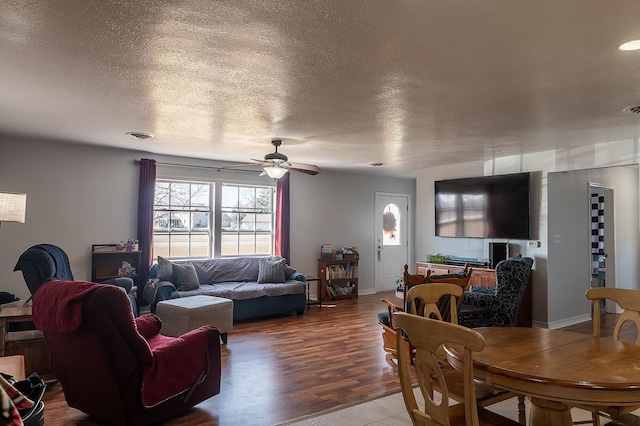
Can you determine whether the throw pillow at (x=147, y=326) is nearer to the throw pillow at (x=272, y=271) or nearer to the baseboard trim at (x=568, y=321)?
the throw pillow at (x=272, y=271)

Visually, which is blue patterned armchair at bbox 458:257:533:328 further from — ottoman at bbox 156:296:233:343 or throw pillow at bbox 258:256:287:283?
throw pillow at bbox 258:256:287:283

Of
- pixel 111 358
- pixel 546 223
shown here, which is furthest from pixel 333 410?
pixel 546 223

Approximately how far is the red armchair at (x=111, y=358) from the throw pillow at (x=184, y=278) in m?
2.80

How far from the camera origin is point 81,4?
6.51ft

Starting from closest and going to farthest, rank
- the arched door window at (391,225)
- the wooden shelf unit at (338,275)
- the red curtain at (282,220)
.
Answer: the red curtain at (282,220), the wooden shelf unit at (338,275), the arched door window at (391,225)

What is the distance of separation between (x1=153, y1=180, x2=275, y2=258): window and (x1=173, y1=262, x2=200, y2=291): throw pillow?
2.66ft

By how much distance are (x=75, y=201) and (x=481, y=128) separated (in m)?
5.13

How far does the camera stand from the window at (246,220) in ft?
22.8

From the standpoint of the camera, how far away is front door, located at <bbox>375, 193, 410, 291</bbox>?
8.77 meters

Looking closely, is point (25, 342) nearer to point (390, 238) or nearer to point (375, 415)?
point (375, 415)

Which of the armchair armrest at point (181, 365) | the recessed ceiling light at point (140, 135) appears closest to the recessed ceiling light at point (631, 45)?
the armchair armrest at point (181, 365)

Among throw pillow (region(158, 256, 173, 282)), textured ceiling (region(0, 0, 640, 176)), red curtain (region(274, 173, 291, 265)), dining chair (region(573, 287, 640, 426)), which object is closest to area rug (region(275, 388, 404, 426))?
dining chair (region(573, 287, 640, 426))

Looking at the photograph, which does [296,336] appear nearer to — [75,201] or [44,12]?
[75,201]

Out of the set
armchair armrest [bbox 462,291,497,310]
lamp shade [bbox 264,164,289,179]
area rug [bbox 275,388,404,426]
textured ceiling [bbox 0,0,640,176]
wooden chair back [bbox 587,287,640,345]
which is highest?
textured ceiling [bbox 0,0,640,176]
